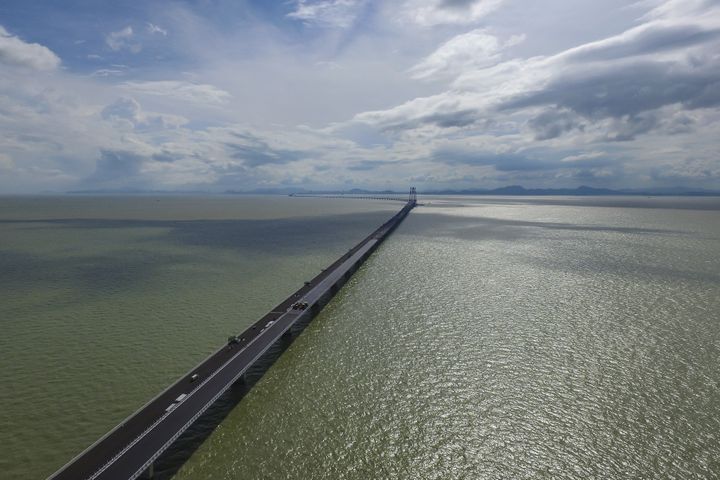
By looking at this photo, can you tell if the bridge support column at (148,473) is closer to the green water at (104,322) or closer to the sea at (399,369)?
the sea at (399,369)

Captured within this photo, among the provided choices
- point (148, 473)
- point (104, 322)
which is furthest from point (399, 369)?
point (104, 322)

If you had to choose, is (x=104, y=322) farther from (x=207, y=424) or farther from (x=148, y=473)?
(x=148, y=473)

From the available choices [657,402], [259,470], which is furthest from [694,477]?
[259,470]

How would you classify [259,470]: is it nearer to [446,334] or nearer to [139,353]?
[139,353]

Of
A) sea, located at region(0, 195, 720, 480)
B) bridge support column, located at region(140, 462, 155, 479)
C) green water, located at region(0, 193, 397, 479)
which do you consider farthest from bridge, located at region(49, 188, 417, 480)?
green water, located at region(0, 193, 397, 479)

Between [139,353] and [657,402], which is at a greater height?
[139,353]

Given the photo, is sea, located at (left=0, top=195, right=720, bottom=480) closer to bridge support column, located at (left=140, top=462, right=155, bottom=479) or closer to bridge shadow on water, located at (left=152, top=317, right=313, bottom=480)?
bridge shadow on water, located at (left=152, top=317, right=313, bottom=480)
